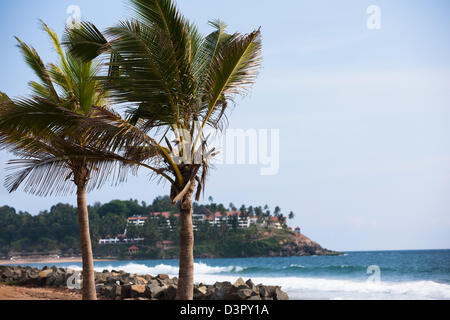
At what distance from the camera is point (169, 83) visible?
7.25 meters

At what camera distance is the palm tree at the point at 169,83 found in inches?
278

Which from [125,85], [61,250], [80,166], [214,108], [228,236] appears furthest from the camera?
[228,236]

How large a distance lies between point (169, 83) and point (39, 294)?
26.7ft

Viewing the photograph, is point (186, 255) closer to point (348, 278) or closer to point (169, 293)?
point (169, 293)

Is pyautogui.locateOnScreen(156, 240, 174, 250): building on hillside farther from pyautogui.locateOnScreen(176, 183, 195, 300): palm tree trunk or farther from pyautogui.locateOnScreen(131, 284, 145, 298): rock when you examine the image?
pyautogui.locateOnScreen(176, 183, 195, 300): palm tree trunk

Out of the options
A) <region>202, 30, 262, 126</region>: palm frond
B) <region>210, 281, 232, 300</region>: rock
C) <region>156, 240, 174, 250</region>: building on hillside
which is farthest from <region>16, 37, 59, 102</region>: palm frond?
<region>156, 240, 174, 250</region>: building on hillside

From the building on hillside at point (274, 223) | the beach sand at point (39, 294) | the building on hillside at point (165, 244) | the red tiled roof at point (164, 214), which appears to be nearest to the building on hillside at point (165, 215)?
the red tiled roof at point (164, 214)

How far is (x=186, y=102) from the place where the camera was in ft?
24.4

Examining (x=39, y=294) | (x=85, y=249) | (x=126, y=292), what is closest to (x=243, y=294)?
(x=126, y=292)

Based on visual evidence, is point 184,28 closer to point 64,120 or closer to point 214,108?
point 214,108

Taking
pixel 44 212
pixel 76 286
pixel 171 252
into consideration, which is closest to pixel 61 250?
pixel 44 212

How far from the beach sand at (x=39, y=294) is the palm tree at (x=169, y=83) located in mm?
6013

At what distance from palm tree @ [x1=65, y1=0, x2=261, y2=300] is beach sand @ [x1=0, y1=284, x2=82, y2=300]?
6013mm
